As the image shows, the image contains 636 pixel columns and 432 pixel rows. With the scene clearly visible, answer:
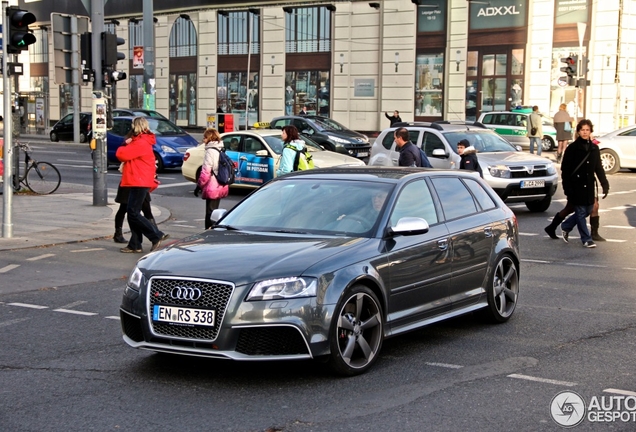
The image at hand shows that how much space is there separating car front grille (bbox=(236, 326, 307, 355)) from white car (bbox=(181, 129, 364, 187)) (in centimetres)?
1494

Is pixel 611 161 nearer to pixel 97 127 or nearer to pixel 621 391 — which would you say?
pixel 97 127

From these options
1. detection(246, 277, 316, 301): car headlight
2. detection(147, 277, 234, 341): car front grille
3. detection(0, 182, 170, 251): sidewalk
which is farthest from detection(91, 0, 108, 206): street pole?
detection(246, 277, 316, 301): car headlight

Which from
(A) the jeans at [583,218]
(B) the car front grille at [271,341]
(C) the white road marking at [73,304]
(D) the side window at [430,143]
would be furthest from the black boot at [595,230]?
(B) the car front grille at [271,341]

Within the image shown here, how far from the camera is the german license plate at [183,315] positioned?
20.2 feet

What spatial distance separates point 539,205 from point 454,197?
34.8 ft

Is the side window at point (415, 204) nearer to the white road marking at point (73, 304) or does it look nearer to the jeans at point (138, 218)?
the white road marking at point (73, 304)

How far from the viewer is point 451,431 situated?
5.28m

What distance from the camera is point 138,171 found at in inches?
503

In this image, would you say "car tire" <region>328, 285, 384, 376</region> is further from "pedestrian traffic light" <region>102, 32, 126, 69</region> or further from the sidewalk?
"pedestrian traffic light" <region>102, 32, 126, 69</region>

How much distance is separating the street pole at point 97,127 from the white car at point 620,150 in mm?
14760

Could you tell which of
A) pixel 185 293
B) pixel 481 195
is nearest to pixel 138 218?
pixel 481 195

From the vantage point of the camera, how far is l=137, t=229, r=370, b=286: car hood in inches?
245

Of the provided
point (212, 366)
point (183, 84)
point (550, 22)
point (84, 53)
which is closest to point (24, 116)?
point (183, 84)

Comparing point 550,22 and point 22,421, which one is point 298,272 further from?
point 550,22
